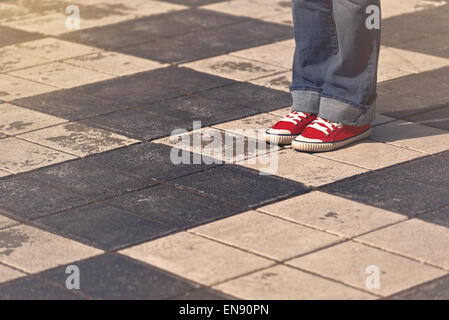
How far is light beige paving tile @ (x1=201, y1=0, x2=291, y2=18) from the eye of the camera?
8016 mm

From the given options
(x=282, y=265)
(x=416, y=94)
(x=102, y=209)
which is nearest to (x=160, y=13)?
(x=416, y=94)

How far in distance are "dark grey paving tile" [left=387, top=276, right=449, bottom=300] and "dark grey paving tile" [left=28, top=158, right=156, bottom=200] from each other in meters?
1.52

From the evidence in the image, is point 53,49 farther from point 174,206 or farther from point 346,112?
point 174,206

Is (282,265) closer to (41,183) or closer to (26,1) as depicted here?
(41,183)

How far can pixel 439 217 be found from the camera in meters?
4.16

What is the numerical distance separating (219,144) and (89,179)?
78cm

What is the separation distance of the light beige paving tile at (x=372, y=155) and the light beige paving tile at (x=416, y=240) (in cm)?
73

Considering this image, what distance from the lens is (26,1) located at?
861 cm

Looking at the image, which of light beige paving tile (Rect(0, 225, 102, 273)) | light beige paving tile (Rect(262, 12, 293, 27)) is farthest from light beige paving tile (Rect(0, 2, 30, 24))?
light beige paving tile (Rect(0, 225, 102, 273))

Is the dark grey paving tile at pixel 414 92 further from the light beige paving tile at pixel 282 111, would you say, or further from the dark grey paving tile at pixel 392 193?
the dark grey paving tile at pixel 392 193

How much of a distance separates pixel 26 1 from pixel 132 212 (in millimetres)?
4834

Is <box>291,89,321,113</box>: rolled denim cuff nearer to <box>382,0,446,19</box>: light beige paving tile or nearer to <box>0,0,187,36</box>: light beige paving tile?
<box>382,0,446,19</box>: light beige paving tile
